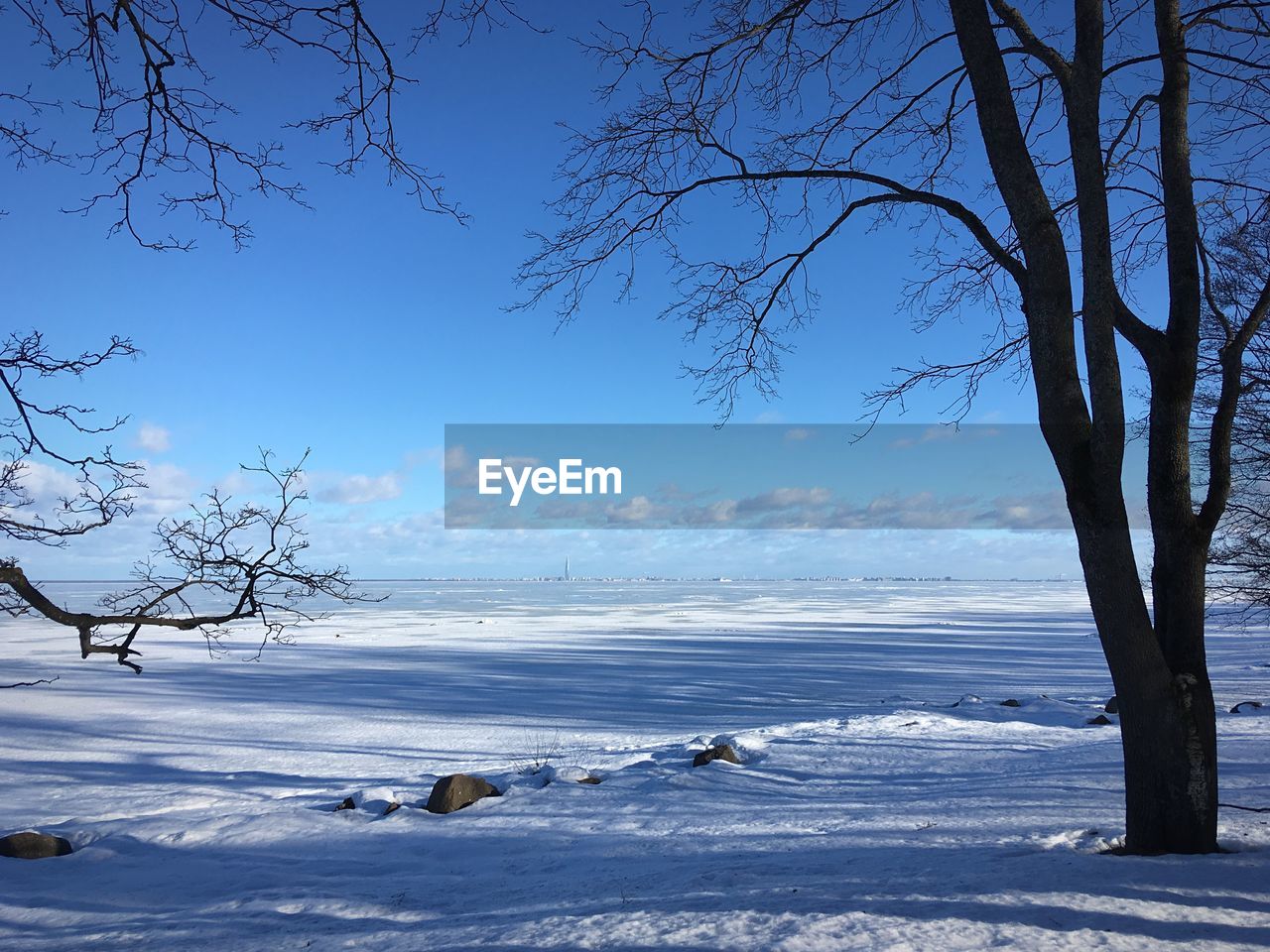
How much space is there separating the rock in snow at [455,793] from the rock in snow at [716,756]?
228 centimetres

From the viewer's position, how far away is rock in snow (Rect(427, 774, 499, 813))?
25.7 feet

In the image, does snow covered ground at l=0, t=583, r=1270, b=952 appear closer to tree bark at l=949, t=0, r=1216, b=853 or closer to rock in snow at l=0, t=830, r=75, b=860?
rock in snow at l=0, t=830, r=75, b=860

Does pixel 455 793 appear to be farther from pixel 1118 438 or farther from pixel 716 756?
pixel 1118 438

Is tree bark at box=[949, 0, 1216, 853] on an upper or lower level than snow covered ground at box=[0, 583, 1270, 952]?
upper

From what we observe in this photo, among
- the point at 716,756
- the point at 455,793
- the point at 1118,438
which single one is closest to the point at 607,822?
the point at 455,793

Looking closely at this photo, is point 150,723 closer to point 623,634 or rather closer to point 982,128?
point 982,128

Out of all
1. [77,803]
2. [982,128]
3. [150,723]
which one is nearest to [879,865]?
[982,128]

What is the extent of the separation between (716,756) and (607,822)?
2.63 m

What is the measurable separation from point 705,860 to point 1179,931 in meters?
2.70

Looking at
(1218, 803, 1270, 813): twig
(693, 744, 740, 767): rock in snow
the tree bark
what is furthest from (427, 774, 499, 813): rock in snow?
(1218, 803, 1270, 813): twig

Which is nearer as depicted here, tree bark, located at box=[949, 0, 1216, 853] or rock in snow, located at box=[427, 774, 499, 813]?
tree bark, located at box=[949, 0, 1216, 853]

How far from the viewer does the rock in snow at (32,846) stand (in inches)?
266

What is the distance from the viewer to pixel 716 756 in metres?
9.36

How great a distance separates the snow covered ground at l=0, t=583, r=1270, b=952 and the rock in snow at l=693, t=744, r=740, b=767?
0.27 metres
